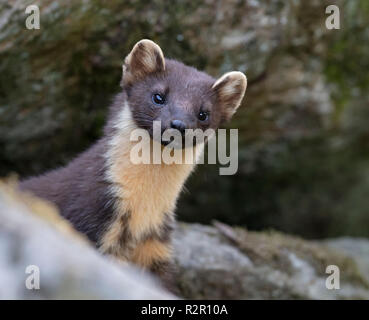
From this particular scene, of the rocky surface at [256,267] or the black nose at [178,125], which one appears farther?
the rocky surface at [256,267]

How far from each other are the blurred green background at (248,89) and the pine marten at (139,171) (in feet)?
2.70

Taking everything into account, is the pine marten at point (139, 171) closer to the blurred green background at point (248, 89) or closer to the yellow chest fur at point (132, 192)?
the yellow chest fur at point (132, 192)

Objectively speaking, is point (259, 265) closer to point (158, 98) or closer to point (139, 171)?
point (139, 171)

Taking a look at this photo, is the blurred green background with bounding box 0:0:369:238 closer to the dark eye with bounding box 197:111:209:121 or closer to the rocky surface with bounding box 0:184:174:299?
the dark eye with bounding box 197:111:209:121

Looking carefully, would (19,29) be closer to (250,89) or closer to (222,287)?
(250,89)

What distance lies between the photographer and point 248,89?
5145 mm

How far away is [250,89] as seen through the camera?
5.16m

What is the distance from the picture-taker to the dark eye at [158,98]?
3594mm

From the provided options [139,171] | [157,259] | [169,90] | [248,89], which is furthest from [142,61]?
[248,89]

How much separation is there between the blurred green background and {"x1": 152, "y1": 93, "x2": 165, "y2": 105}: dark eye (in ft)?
3.35

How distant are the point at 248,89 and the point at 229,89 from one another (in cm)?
133

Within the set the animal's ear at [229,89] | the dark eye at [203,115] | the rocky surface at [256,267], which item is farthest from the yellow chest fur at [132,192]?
the rocky surface at [256,267]

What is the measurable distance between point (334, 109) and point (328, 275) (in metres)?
1.61

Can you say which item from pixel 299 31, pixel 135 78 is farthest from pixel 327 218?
pixel 135 78
